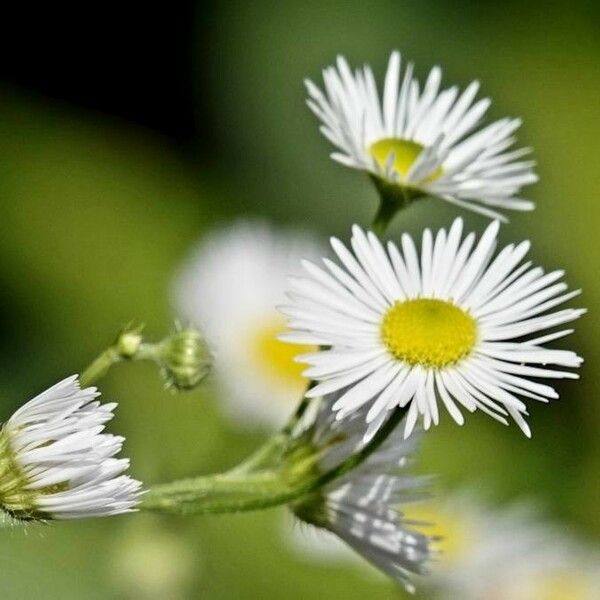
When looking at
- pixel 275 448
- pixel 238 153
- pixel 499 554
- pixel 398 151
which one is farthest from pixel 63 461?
pixel 238 153

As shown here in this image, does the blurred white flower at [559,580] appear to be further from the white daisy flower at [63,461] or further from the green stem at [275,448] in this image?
the white daisy flower at [63,461]

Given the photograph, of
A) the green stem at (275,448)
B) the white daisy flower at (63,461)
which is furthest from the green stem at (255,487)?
the white daisy flower at (63,461)

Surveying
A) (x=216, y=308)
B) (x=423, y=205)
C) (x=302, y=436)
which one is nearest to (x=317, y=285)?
(x=302, y=436)

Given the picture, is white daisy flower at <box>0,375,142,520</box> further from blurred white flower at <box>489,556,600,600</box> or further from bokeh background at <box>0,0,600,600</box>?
bokeh background at <box>0,0,600,600</box>

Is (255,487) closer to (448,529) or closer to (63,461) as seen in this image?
(63,461)

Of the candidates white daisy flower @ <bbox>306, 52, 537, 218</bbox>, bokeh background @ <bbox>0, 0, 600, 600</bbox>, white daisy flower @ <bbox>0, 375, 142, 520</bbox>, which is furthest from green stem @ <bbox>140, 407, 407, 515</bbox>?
bokeh background @ <bbox>0, 0, 600, 600</bbox>

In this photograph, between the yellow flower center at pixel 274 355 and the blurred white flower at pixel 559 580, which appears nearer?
the blurred white flower at pixel 559 580
